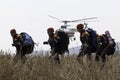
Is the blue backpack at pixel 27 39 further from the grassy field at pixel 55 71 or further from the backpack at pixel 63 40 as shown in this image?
the grassy field at pixel 55 71

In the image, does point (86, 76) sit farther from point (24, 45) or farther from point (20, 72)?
point (24, 45)

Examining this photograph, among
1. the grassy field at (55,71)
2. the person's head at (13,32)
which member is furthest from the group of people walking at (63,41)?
the grassy field at (55,71)

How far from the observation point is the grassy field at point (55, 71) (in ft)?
19.9

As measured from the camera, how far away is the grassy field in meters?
6.05

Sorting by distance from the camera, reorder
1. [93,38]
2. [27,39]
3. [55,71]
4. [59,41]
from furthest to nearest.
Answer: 1. [27,39]
2. [59,41]
3. [93,38]
4. [55,71]

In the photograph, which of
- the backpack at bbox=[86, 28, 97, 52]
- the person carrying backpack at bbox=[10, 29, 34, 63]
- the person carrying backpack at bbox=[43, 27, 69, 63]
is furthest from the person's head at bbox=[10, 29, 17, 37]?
the backpack at bbox=[86, 28, 97, 52]

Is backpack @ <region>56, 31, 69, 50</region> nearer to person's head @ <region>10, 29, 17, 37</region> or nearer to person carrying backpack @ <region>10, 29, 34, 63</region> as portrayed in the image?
person carrying backpack @ <region>10, 29, 34, 63</region>

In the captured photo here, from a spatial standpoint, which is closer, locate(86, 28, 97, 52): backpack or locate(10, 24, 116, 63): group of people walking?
locate(10, 24, 116, 63): group of people walking

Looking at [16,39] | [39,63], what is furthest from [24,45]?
[39,63]

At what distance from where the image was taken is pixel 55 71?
261 inches

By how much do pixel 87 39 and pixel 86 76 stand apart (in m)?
5.41

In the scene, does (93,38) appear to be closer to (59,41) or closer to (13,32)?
(59,41)

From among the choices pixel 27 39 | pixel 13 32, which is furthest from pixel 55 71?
pixel 27 39

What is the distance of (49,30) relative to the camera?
1193cm
